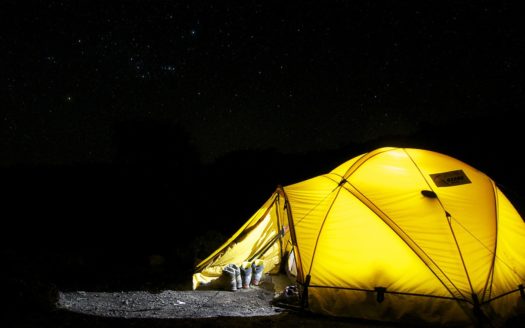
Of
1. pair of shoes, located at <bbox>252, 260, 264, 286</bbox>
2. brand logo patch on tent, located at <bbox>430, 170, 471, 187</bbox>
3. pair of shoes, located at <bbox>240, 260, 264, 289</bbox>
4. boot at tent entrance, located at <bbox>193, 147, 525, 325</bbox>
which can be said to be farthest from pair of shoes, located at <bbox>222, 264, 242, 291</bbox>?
brand logo patch on tent, located at <bbox>430, 170, 471, 187</bbox>

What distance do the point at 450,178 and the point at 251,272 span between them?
469 cm

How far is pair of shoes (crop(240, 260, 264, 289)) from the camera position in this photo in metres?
8.96

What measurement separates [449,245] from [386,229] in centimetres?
103

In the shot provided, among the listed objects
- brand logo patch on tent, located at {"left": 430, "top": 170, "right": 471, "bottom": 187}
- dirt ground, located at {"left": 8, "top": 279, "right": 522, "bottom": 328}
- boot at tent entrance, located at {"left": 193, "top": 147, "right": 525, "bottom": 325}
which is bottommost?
dirt ground, located at {"left": 8, "top": 279, "right": 522, "bottom": 328}

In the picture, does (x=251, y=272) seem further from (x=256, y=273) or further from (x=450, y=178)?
(x=450, y=178)

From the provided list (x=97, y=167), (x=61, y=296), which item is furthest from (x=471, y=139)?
(x=97, y=167)

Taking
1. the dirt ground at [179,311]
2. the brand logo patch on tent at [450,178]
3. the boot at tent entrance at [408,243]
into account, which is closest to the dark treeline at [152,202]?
the dirt ground at [179,311]

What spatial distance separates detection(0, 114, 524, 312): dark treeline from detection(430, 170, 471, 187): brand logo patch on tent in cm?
495

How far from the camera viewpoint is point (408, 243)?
6.77 m

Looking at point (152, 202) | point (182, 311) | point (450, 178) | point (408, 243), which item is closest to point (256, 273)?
point (182, 311)

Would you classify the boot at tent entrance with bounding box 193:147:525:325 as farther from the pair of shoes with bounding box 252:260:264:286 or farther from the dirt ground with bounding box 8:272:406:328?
the pair of shoes with bounding box 252:260:264:286

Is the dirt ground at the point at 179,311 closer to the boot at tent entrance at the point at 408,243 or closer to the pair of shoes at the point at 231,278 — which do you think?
the pair of shoes at the point at 231,278

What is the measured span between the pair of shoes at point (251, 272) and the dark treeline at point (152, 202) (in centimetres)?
165

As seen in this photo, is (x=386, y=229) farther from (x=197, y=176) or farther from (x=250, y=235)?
(x=197, y=176)
